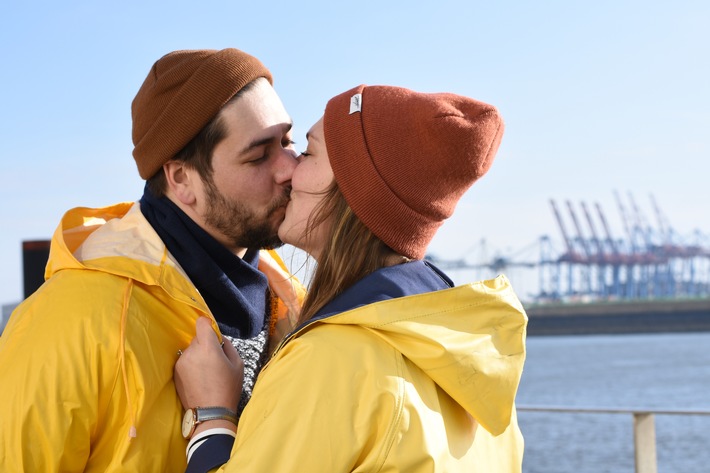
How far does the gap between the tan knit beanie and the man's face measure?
0.03m

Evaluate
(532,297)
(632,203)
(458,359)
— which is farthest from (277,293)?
(632,203)

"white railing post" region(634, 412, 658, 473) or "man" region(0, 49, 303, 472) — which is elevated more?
"man" region(0, 49, 303, 472)

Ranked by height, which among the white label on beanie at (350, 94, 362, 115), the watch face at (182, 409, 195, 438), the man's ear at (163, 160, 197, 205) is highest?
the white label on beanie at (350, 94, 362, 115)

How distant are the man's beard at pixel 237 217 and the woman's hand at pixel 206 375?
21 cm

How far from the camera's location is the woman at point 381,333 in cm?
105

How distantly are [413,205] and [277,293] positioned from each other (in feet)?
1.91

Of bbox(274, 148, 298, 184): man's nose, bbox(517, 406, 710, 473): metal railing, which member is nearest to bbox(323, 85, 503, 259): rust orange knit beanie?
bbox(274, 148, 298, 184): man's nose

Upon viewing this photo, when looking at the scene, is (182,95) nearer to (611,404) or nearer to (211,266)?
(211,266)

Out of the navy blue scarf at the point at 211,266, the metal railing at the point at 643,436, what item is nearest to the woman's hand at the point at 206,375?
the navy blue scarf at the point at 211,266

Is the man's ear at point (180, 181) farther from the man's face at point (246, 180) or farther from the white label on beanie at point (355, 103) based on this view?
the white label on beanie at point (355, 103)

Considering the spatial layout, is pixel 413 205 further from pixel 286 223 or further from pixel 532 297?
pixel 532 297

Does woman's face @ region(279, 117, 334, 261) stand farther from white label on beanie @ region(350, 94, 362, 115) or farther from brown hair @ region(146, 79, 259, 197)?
brown hair @ region(146, 79, 259, 197)

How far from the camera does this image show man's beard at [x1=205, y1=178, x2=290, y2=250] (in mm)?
1525

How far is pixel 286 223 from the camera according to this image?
133 centimetres
